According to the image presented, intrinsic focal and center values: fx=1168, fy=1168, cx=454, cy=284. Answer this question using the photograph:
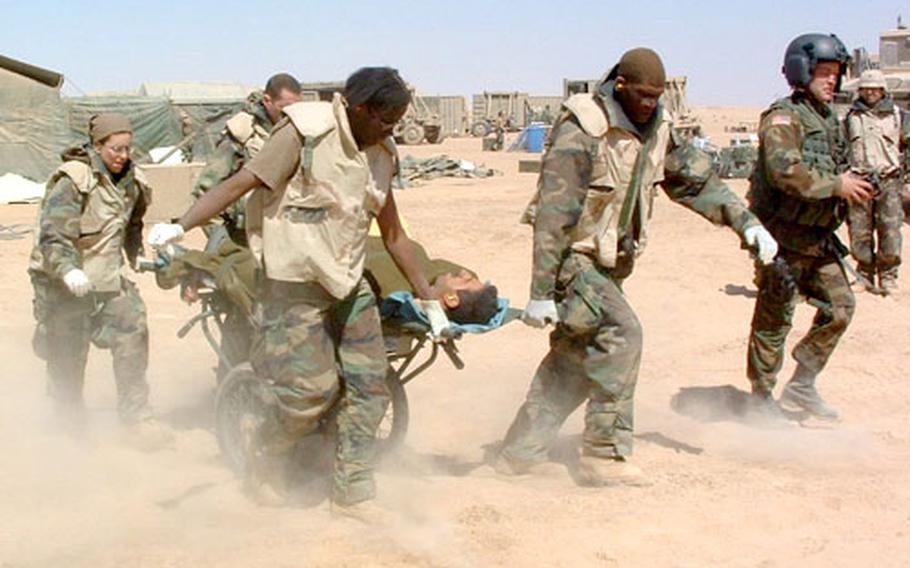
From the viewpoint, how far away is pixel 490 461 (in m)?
A: 5.86

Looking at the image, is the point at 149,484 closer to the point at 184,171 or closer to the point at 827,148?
the point at 827,148

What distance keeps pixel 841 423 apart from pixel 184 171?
11702mm

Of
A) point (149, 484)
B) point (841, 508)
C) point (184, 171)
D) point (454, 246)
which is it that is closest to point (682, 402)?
point (841, 508)

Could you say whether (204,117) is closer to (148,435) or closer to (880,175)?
(880,175)

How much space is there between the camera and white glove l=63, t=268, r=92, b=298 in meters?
5.58

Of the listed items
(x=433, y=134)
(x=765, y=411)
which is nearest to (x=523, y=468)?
(x=765, y=411)

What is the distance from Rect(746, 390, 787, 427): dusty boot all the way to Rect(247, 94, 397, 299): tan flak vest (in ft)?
9.71

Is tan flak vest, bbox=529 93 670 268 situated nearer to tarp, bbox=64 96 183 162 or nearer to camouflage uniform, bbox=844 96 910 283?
camouflage uniform, bbox=844 96 910 283

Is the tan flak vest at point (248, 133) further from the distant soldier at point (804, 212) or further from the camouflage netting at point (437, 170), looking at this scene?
the camouflage netting at point (437, 170)

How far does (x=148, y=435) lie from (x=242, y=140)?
1.73m

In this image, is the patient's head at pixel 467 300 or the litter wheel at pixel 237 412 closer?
the patient's head at pixel 467 300

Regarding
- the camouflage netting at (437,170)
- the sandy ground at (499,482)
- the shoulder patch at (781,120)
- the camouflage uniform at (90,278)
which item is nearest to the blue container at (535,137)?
the camouflage netting at (437,170)

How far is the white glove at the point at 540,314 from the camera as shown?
5070 mm

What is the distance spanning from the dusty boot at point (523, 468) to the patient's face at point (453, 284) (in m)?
0.95
